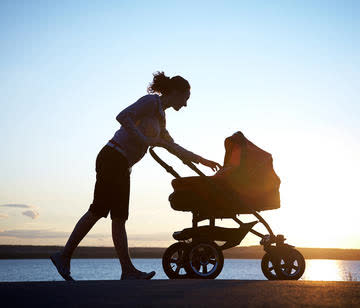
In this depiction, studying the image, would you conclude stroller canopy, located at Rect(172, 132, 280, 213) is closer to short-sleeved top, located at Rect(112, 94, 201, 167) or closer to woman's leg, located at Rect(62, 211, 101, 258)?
short-sleeved top, located at Rect(112, 94, 201, 167)

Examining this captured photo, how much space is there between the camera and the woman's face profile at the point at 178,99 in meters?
6.44

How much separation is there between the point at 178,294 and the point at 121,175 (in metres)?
2.19

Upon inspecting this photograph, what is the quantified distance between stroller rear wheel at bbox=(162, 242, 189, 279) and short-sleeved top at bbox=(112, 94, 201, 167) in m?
1.02

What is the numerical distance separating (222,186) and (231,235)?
57 cm

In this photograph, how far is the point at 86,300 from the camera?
3.83 m

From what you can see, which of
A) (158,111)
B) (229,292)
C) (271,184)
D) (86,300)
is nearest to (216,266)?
(271,184)

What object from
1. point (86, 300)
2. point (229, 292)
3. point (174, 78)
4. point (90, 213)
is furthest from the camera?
point (174, 78)

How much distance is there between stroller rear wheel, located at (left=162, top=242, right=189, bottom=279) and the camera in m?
6.32

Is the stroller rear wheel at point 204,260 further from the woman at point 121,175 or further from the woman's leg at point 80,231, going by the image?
the woman's leg at point 80,231

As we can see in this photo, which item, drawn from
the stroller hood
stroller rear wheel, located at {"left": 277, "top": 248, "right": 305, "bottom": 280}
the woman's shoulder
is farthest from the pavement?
the woman's shoulder

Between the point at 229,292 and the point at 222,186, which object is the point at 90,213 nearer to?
the point at 222,186

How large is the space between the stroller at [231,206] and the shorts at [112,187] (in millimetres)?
749

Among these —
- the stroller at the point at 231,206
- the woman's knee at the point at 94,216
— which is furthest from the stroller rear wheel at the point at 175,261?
Result: the woman's knee at the point at 94,216

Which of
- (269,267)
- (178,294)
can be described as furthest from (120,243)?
(178,294)
